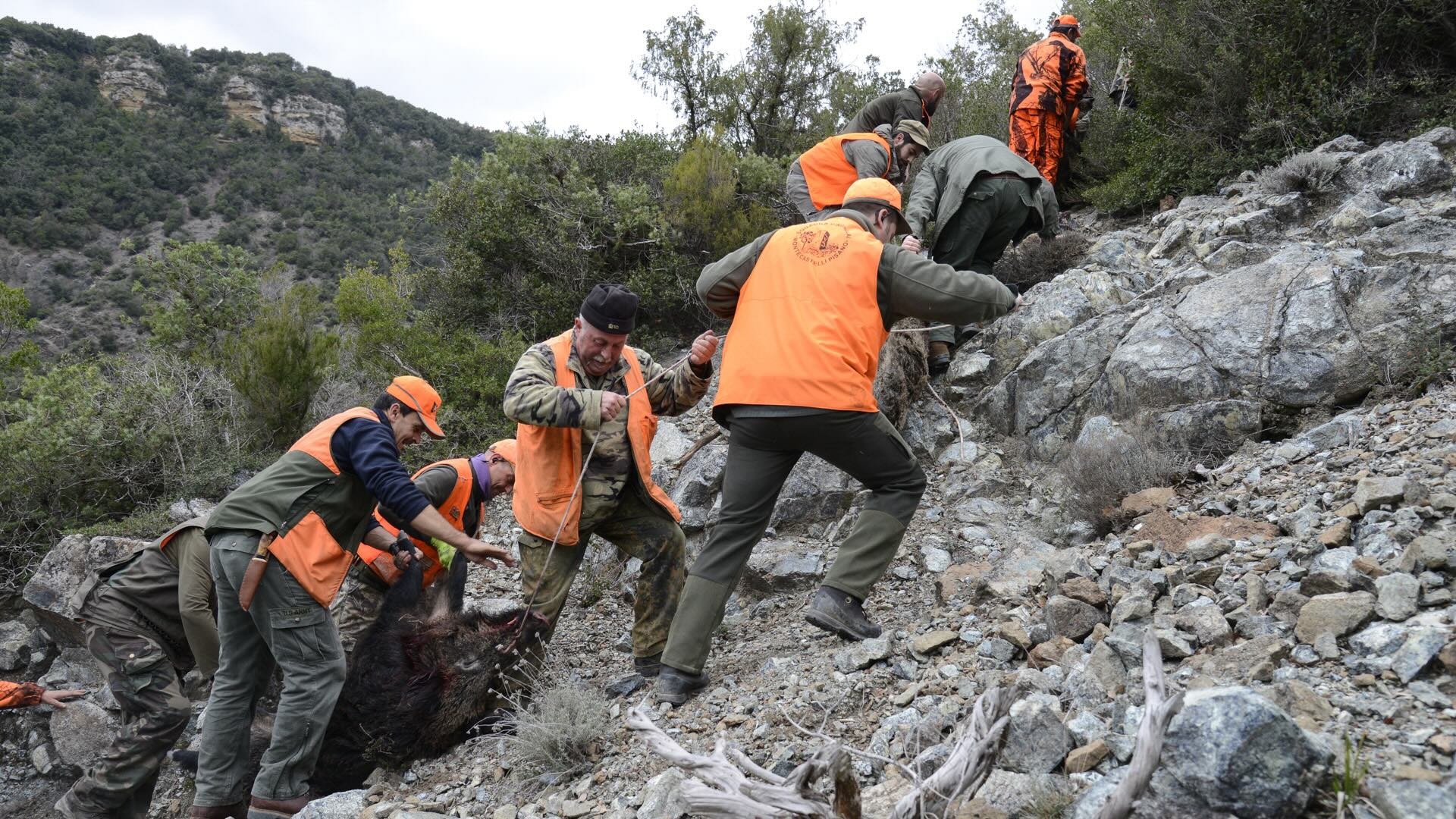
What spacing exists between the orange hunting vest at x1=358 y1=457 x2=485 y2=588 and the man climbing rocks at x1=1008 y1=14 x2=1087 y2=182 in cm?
540

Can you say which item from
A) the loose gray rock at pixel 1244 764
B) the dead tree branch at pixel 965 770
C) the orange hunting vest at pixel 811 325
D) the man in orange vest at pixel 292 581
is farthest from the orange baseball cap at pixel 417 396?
the loose gray rock at pixel 1244 764

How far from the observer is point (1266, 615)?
2598 mm

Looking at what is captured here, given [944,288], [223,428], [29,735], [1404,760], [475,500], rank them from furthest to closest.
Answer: [223,428] → [29,735] → [475,500] → [944,288] → [1404,760]

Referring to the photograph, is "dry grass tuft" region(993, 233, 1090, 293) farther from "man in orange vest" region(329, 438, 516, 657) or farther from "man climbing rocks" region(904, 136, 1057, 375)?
"man in orange vest" region(329, 438, 516, 657)

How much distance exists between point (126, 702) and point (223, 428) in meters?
4.54

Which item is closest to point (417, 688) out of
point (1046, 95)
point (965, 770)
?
point (965, 770)

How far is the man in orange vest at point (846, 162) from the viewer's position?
18.7 ft

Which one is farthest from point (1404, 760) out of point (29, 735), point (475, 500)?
point (29, 735)

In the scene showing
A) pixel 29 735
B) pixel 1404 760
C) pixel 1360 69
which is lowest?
pixel 29 735

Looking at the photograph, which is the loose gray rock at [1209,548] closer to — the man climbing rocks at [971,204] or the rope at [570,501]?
the rope at [570,501]

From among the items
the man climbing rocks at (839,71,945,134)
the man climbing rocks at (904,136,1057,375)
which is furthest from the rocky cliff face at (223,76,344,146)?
the man climbing rocks at (904,136,1057,375)

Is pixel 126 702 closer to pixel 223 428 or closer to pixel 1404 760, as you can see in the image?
pixel 223 428

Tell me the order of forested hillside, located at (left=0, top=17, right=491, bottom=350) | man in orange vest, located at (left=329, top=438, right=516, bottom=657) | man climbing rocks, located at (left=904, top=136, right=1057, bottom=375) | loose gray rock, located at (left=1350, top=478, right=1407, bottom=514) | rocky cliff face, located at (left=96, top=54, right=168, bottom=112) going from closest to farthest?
loose gray rock, located at (left=1350, top=478, right=1407, bottom=514) → man in orange vest, located at (left=329, top=438, right=516, bottom=657) → man climbing rocks, located at (left=904, top=136, right=1057, bottom=375) → forested hillside, located at (left=0, top=17, right=491, bottom=350) → rocky cliff face, located at (left=96, top=54, right=168, bottom=112)

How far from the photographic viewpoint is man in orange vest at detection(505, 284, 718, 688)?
387cm
